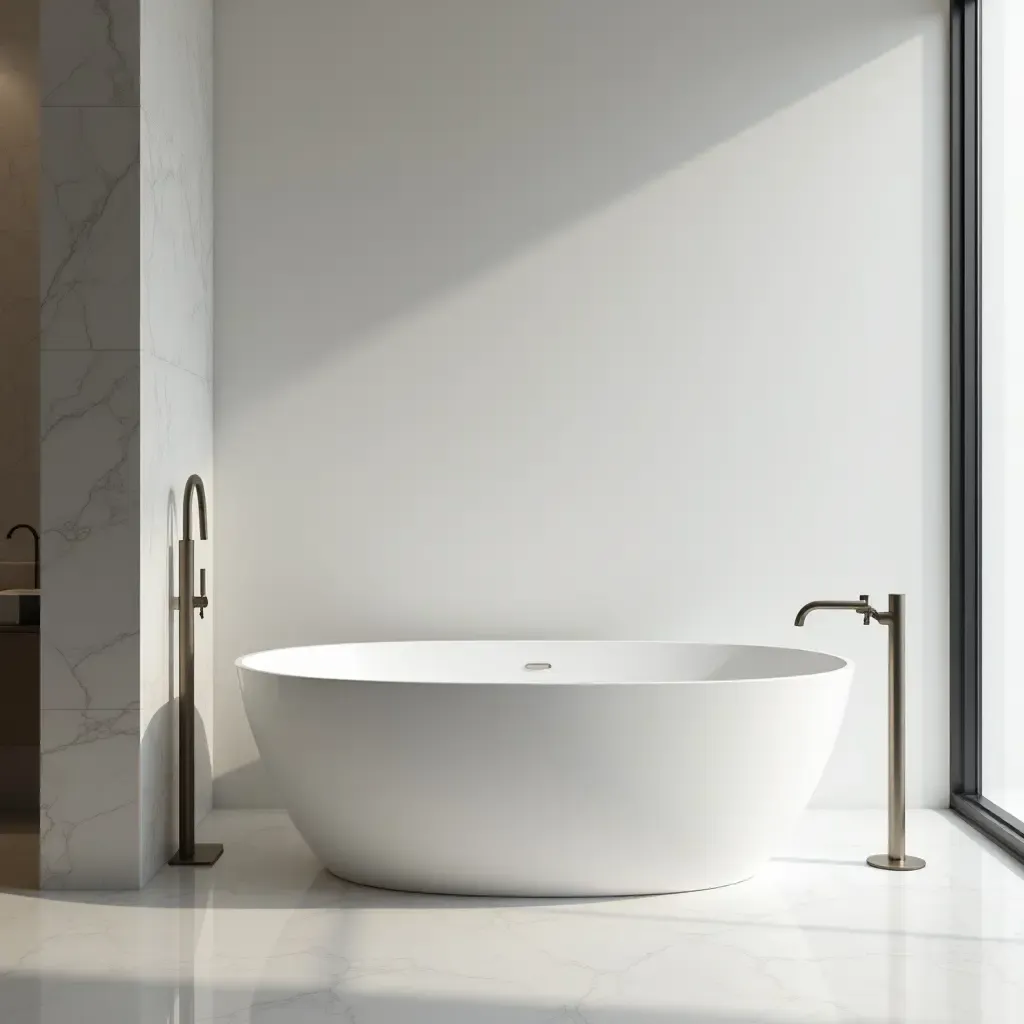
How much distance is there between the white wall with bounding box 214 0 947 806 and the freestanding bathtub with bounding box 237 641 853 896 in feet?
2.96

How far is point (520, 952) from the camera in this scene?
2451mm

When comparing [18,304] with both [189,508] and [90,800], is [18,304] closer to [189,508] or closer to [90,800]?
[189,508]

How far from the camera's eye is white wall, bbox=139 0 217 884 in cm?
300

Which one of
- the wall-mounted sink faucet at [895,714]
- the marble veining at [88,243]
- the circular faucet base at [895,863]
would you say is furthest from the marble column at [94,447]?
the circular faucet base at [895,863]

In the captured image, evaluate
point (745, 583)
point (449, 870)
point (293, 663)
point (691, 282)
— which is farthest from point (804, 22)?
point (449, 870)

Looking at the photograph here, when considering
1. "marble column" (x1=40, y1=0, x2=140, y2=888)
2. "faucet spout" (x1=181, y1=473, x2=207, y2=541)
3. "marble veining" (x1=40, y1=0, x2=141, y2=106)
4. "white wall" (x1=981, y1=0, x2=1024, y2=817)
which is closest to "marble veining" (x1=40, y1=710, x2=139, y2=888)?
"marble column" (x1=40, y1=0, x2=140, y2=888)

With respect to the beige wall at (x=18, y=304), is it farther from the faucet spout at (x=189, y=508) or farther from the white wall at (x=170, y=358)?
the faucet spout at (x=189, y=508)

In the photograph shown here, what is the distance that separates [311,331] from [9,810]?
1.70 meters

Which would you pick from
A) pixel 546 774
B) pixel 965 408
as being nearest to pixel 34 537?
pixel 546 774

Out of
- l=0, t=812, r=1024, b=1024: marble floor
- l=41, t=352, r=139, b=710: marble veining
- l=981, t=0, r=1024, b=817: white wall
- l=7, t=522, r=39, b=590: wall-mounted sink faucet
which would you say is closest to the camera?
l=0, t=812, r=1024, b=1024: marble floor

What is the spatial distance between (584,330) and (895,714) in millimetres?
1420

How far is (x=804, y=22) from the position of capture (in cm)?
377

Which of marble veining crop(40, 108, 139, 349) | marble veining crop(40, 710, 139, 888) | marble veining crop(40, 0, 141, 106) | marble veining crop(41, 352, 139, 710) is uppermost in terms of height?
marble veining crop(40, 0, 141, 106)

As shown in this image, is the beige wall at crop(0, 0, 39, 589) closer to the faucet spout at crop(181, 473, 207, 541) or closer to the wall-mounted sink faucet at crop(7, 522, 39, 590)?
the wall-mounted sink faucet at crop(7, 522, 39, 590)
